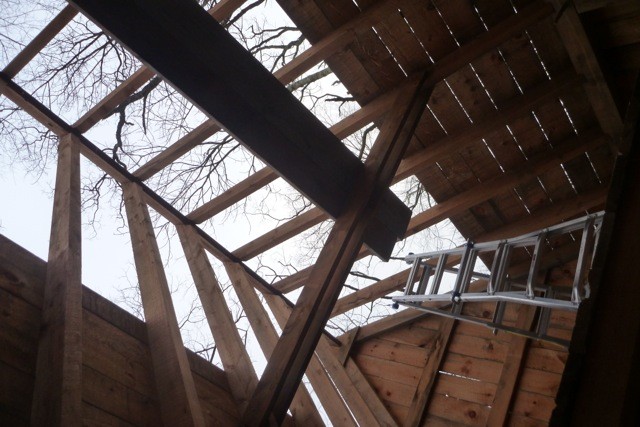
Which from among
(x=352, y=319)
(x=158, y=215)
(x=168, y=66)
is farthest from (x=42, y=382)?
(x=352, y=319)

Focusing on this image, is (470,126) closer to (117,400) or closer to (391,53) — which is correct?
(391,53)

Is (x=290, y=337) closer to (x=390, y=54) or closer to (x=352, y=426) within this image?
(x=352, y=426)

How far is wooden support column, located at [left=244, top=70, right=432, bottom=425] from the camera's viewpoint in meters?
2.63

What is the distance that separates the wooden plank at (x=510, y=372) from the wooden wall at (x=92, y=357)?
6.67ft

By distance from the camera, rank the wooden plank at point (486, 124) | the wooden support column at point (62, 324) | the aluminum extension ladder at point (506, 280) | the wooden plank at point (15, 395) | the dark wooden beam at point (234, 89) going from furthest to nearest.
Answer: the wooden plank at point (486, 124), the aluminum extension ladder at point (506, 280), the dark wooden beam at point (234, 89), the wooden plank at point (15, 395), the wooden support column at point (62, 324)

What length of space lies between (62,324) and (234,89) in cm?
109

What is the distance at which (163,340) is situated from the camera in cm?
271

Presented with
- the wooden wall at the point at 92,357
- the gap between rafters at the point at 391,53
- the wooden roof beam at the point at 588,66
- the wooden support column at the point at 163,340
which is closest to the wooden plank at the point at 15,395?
the wooden wall at the point at 92,357

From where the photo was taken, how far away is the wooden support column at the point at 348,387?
4.51 m

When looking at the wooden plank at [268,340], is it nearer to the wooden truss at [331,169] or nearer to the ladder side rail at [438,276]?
the wooden truss at [331,169]

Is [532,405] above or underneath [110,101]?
underneath

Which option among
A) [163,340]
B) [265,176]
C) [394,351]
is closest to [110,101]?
[265,176]

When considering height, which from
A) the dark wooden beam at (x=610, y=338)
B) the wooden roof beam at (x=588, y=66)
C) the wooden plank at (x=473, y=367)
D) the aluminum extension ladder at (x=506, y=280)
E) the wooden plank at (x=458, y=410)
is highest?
the wooden roof beam at (x=588, y=66)

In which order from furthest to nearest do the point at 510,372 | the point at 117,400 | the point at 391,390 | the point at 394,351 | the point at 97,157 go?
the point at 394,351 → the point at 391,390 → the point at 510,372 → the point at 97,157 → the point at 117,400
